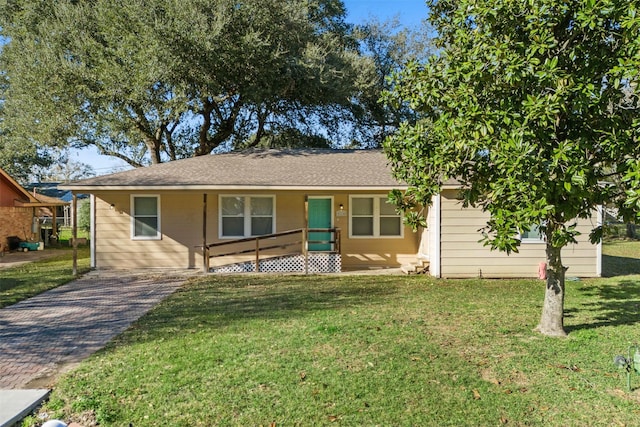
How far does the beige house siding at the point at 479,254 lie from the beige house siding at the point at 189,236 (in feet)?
6.19

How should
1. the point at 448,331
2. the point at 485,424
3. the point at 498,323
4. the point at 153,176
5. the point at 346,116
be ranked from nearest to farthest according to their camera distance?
the point at 485,424, the point at 448,331, the point at 498,323, the point at 153,176, the point at 346,116

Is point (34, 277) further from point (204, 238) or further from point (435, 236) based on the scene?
point (435, 236)

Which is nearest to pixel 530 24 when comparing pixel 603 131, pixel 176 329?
pixel 603 131

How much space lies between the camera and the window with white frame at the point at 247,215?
1214 centimetres

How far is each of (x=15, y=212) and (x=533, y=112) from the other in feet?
66.4

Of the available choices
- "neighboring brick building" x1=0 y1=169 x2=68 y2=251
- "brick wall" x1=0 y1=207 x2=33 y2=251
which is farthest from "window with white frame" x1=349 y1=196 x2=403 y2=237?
"brick wall" x1=0 y1=207 x2=33 y2=251

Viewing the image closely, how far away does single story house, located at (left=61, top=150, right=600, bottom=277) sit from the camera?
1098cm

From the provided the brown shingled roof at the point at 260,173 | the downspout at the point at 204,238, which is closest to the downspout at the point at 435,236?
the brown shingled roof at the point at 260,173

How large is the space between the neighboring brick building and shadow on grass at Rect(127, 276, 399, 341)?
12108mm

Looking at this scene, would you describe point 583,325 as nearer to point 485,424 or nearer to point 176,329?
point 485,424

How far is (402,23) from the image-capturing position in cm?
2136

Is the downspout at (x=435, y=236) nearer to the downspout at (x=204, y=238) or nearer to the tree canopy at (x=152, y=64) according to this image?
the downspout at (x=204, y=238)

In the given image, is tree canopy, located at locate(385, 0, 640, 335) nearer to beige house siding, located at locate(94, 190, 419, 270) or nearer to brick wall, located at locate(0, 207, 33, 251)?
beige house siding, located at locate(94, 190, 419, 270)

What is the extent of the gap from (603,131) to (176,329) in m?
5.88
